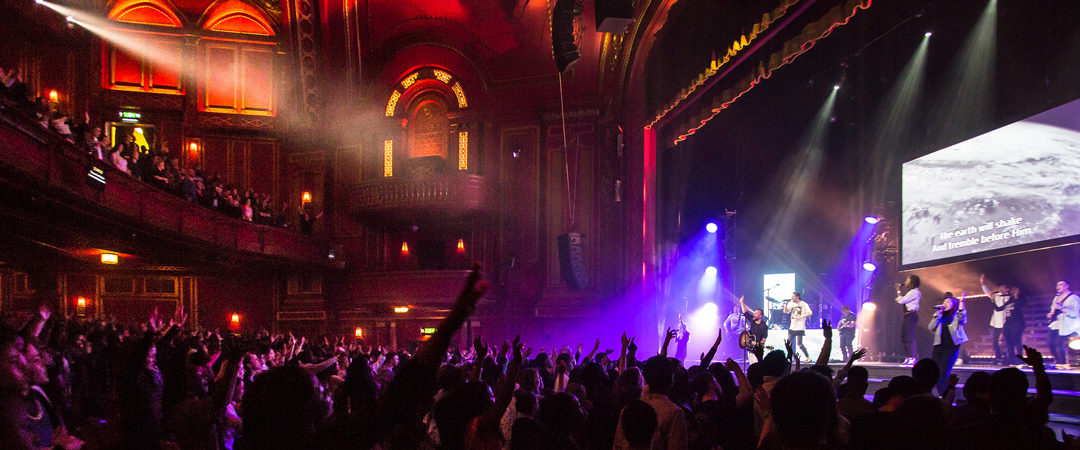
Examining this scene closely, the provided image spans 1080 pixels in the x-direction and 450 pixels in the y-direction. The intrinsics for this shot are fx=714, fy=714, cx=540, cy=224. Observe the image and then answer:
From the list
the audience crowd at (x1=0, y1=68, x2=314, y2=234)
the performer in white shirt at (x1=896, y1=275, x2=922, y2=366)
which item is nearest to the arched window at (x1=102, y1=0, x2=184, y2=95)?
the audience crowd at (x1=0, y1=68, x2=314, y2=234)

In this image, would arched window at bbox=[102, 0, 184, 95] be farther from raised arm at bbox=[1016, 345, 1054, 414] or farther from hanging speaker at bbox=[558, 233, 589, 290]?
raised arm at bbox=[1016, 345, 1054, 414]

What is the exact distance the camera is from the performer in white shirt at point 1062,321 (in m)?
10.5

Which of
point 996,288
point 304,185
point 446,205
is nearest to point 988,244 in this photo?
point 996,288

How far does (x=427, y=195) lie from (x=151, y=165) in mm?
6565

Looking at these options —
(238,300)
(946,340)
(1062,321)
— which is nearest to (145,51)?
(238,300)

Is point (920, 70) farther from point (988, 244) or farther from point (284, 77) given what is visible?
point (284, 77)

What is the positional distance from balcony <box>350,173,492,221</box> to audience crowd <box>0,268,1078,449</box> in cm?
1309

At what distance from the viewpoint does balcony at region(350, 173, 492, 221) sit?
19.0m

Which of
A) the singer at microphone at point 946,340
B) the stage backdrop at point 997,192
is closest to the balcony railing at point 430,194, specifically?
the stage backdrop at point 997,192

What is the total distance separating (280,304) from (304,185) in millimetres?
3616

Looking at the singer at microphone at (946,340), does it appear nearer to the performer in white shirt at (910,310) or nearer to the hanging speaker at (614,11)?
the performer in white shirt at (910,310)

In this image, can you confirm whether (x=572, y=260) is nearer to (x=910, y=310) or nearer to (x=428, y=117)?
(x=428, y=117)

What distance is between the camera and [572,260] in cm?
1708

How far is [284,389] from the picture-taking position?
2209 mm
